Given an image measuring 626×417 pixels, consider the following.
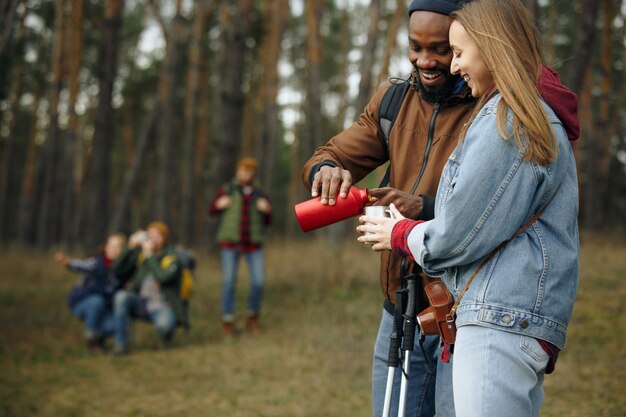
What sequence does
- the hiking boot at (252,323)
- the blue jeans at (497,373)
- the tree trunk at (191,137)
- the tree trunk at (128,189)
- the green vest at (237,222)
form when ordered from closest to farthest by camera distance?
1. the blue jeans at (497,373)
2. the green vest at (237,222)
3. the hiking boot at (252,323)
4. the tree trunk at (128,189)
5. the tree trunk at (191,137)

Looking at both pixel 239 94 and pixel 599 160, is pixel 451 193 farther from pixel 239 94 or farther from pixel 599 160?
pixel 599 160

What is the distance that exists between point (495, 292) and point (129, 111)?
32.5 metres

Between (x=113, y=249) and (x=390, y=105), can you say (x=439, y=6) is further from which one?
(x=113, y=249)

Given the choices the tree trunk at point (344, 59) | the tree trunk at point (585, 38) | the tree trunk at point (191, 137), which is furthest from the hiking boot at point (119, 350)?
the tree trunk at point (344, 59)

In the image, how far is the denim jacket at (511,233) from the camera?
2037mm

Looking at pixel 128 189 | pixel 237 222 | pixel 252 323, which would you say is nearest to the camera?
pixel 237 222

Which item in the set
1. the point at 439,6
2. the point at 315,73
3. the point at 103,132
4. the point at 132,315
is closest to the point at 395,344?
the point at 439,6

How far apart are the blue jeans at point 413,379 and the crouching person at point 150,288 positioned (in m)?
6.01

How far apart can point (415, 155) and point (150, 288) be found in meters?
6.63

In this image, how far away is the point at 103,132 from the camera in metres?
15.6

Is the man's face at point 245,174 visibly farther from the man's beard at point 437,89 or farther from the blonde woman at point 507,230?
the blonde woman at point 507,230

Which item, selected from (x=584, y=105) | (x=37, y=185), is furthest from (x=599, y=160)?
(x=37, y=185)

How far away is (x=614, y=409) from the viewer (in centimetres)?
547

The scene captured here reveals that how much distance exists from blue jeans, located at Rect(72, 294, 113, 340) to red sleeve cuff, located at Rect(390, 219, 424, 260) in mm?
6988
